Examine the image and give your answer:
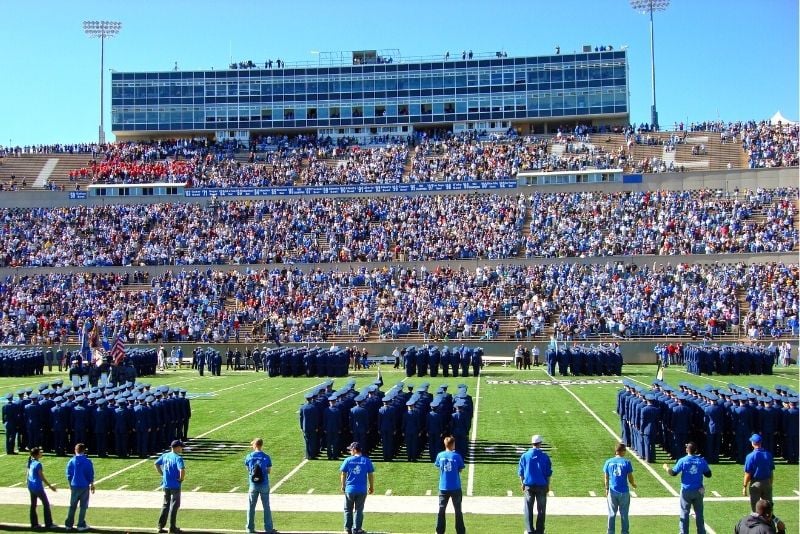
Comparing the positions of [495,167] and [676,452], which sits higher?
[495,167]

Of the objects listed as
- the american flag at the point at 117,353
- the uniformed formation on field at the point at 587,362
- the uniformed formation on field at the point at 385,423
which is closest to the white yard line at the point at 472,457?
the uniformed formation on field at the point at 385,423

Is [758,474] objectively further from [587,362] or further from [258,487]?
[587,362]

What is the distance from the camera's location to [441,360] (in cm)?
3422

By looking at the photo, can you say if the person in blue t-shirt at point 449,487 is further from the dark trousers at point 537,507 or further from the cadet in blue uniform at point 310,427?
the cadet in blue uniform at point 310,427

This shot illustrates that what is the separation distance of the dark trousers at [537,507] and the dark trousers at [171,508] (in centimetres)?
419

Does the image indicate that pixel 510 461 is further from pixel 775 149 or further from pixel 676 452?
pixel 775 149

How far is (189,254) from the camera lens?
173ft

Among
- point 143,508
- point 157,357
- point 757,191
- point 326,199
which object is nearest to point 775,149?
point 757,191

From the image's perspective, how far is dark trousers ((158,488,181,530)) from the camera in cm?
1198

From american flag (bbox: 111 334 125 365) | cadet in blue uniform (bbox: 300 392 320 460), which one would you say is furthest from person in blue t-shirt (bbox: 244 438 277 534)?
american flag (bbox: 111 334 125 365)

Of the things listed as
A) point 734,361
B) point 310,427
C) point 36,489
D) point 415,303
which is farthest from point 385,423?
point 415,303

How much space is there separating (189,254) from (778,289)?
29111mm

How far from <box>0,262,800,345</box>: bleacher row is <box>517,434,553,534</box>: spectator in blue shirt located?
30912 mm

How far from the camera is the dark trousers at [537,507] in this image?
38.3 ft
